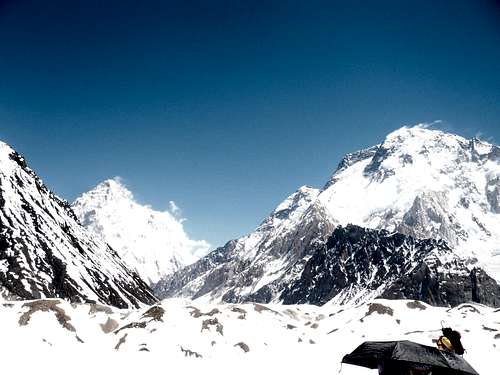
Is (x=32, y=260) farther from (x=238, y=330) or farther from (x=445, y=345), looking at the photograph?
(x=445, y=345)

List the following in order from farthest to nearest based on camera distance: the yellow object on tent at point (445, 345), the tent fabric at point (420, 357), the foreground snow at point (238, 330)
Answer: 1. the foreground snow at point (238, 330)
2. the yellow object on tent at point (445, 345)
3. the tent fabric at point (420, 357)

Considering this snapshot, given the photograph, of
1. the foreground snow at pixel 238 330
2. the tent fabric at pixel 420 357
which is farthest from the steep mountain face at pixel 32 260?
the tent fabric at pixel 420 357

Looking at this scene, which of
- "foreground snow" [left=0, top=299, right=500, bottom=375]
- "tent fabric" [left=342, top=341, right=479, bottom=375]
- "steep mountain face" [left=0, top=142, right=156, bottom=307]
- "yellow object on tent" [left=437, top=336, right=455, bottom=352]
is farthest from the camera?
"steep mountain face" [left=0, top=142, right=156, bottom=307]

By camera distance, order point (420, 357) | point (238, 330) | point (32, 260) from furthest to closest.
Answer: point (32, 260) < point (238, 330) < point (420, 357)

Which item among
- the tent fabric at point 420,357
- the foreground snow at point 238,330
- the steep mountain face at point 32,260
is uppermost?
the steep mountain face at point 32,260

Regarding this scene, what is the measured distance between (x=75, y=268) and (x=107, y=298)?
19470 mm

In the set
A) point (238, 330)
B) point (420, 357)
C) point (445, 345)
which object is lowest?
point (420, 357)

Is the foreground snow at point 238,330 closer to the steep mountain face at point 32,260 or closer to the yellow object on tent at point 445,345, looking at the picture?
the yellow object on tent at point 445,345

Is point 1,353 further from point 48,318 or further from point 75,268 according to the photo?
point 75,268

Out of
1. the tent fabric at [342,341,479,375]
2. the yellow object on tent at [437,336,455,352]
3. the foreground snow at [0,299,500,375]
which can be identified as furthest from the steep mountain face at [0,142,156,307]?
the yellow object on tent at [437,336,455,352]

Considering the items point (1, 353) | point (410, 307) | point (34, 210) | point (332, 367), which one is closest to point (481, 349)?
point (332, 367)

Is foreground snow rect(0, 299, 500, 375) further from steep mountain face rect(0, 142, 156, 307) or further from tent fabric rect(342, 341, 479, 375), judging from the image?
steep mountain face rect(0, 142, 156, 307)

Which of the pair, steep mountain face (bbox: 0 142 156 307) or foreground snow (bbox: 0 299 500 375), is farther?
steep mountain face (bbox: 0 142 156 307)

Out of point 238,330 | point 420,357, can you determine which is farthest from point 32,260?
point 420,357
